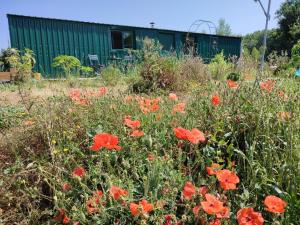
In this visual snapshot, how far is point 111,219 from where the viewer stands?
50.3 inches

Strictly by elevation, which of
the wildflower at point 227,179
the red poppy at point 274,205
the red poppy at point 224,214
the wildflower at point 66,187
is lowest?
the wildflower at point 66,187

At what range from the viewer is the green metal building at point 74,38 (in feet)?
40.9

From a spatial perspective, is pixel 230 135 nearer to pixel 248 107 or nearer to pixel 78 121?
pixel 248 107

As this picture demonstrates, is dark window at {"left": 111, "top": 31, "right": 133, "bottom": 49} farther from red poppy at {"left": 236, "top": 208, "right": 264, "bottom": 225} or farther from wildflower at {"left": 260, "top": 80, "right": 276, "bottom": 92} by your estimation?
red poppy at {"left": 236, "top": 208, "right": 264, "bottom": 225}

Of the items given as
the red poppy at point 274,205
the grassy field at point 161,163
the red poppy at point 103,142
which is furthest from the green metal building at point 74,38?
the red poppy at point 274,205

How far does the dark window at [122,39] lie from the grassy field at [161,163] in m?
13.9

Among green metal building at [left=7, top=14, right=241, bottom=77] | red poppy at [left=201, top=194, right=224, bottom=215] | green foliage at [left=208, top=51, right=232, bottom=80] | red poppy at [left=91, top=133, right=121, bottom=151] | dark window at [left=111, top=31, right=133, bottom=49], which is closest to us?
red poppy at [left=201, top=194, right=224, bottom=215]

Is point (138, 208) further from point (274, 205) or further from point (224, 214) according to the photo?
point (274, 205)

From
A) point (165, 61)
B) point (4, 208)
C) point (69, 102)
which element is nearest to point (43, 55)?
point (165, 61)

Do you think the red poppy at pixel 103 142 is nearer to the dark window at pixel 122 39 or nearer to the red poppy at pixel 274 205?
the red poppy at pixel 274 205

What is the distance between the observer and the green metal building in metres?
12.5

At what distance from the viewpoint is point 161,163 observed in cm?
142

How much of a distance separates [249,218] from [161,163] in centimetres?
48

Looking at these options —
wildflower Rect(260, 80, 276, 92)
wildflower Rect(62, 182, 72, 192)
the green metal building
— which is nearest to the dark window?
the green metal building
